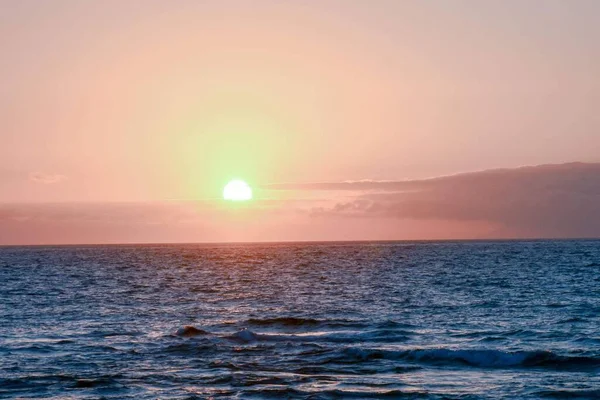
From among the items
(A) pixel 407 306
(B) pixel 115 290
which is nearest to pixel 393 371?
(A) pixel 407 306

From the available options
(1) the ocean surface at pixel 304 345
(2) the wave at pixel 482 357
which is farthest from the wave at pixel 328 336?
(2) the wave at pixel 482 357

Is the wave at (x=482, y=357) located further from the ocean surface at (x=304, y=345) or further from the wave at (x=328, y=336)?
the wave at (x=328, y=336)

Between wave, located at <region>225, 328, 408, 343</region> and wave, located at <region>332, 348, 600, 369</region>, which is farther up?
wave, located at <region>225, 328, 408, 343</region>

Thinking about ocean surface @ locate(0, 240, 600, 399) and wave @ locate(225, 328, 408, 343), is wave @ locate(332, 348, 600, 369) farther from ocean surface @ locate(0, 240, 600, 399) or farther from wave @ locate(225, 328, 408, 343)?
wave @ locate(225, 328, 408, 343)

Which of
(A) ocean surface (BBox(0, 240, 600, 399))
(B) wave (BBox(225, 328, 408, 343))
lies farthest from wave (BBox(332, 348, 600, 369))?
(B) wave (BBox(225, 328, 408, 343))

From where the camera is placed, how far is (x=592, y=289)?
197ft

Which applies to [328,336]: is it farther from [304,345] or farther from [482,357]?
A: [482,357]

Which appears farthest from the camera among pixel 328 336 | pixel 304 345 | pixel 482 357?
pixel 328 336

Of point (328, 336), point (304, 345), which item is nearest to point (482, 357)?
point (304, 345)

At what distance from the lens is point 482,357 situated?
29.2 m

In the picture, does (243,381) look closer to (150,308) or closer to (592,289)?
(150,308)

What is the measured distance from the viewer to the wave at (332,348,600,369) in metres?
28.1

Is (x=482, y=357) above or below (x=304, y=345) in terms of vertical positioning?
below

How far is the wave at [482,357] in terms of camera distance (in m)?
28.1
